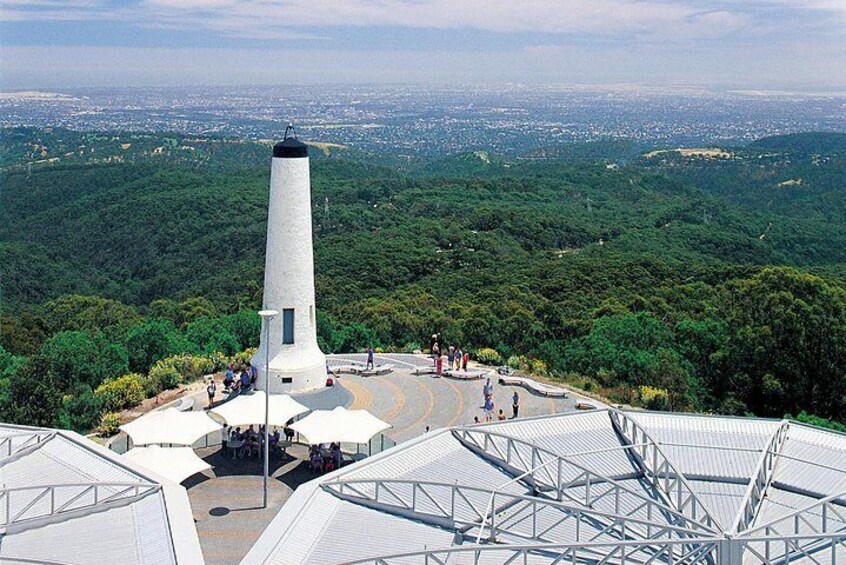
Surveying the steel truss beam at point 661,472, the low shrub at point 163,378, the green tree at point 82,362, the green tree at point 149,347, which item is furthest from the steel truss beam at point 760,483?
the green tree at point 82,362

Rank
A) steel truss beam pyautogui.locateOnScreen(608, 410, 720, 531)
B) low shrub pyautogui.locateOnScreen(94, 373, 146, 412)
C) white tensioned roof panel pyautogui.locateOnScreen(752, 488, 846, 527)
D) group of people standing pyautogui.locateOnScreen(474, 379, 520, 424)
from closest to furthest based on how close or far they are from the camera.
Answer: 1. steel truss beam pyautogui.locateOnScreen(608, 410, 720, 531)
2. white tensioned roof panel pyautogui.locateOnScreen(752, 488, 846, 527)
3. group of people standing pyautogui.locateOnScreen(474, 379, 520, 424)
4. low shrub pyautogui.locateOnScreen(94, 373, 146, 412)

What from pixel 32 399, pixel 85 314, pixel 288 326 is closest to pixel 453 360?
pixel 288 326

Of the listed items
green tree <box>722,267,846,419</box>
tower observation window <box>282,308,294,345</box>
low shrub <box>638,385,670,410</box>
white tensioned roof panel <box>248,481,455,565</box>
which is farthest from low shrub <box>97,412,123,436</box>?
green tree <box>722,267,846,419</box>

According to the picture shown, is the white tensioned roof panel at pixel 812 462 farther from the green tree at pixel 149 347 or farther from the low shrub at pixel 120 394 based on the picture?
the green tree at pixel 149 347

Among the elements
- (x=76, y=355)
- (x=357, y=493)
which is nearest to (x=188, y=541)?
(x=357, y=493)

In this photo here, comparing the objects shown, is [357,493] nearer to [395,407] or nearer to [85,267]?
[395,407]

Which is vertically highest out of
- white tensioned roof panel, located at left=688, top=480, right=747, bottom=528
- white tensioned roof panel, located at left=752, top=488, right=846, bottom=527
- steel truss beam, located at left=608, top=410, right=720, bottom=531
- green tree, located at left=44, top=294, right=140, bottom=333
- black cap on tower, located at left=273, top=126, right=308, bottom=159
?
black cap on tower, located at left=273, top=126, right=308, bottom=159

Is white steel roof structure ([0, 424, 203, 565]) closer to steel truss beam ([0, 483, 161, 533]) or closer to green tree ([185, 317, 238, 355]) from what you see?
steel truss beam ([0, 483, 161, 533])
